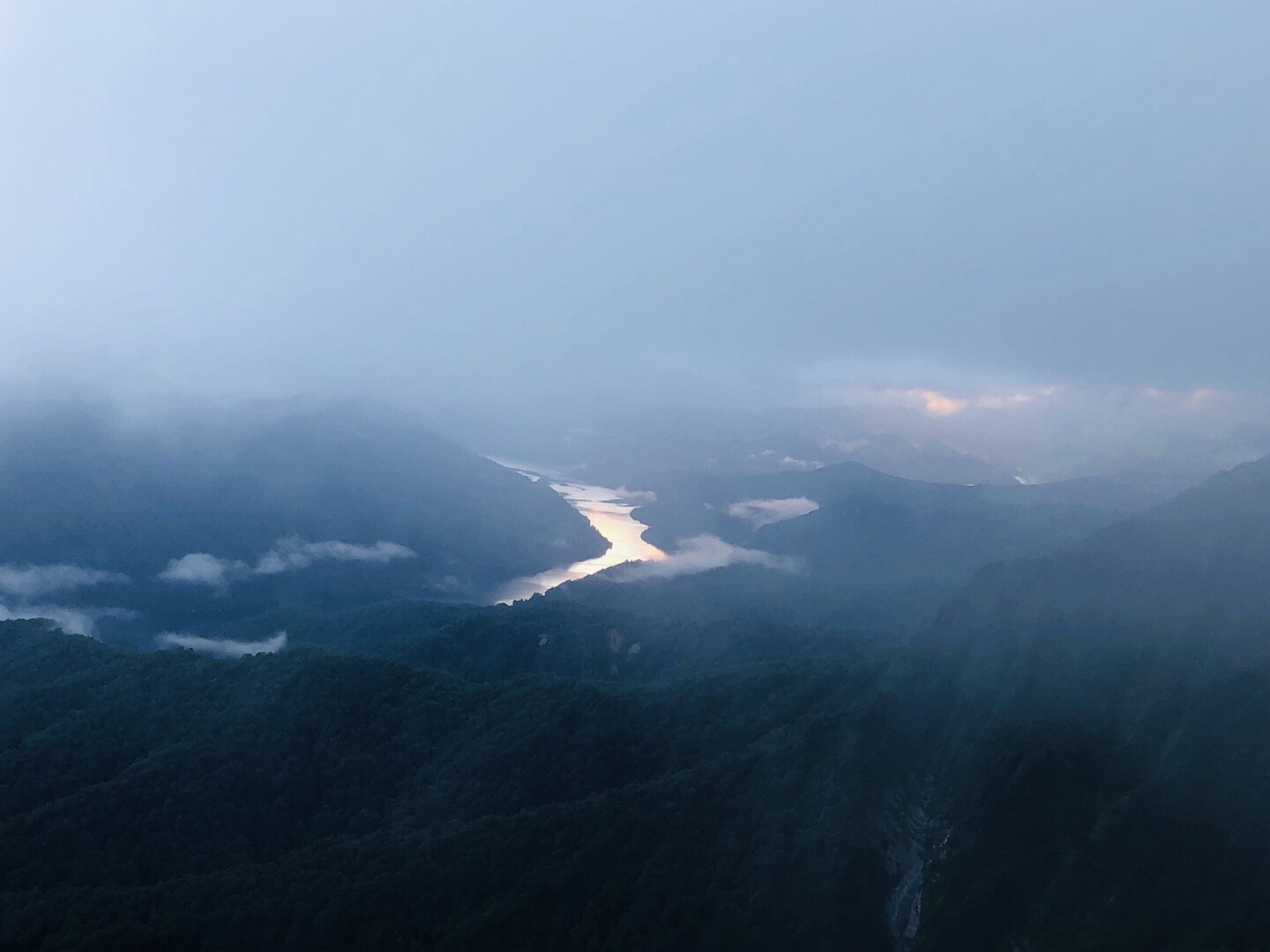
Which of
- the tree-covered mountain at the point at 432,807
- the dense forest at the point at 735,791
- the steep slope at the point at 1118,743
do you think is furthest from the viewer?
the tree-covered mountain at the point at 432,807

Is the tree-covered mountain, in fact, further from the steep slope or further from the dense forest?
the steep slope

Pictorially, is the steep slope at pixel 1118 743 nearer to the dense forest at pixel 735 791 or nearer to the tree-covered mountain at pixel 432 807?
the dense forest at pixel 735 791

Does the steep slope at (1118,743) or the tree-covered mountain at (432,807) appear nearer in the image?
the steep slope at (1118,743)

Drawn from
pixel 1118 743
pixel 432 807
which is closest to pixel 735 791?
pixel 1118 743

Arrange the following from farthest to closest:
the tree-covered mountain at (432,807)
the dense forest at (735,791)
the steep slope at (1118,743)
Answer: the tree-covered mountain at (432,807) → the dense forest at (735,791) → the steep slope at (1118,743)

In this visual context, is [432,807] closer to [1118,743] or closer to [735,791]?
[735,791]

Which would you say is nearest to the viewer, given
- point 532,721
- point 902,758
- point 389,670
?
point 902,758

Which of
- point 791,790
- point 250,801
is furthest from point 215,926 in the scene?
point 791,790

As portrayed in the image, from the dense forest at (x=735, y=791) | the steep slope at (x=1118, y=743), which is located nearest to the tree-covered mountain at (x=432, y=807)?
the dense forest at (x=735, y=791)

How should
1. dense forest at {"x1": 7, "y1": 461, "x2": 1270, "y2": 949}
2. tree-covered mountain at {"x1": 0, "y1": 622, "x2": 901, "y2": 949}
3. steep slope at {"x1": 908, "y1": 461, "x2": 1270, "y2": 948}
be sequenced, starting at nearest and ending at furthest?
steep slope at {"x1": 908, "y1": 461, "x2": 1270, "y2": 948}
dense forest at {"x1": 7, "y1": 461, "x2": 1270, "y2": 949}
tree-covered mountain at {"x1": 0, "y1": 622, "x2": 901, "y2": 949}

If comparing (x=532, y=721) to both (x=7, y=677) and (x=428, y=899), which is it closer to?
(x=428, y=899)

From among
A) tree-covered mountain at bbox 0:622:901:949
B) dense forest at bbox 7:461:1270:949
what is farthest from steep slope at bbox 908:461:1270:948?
tree-covered mountain at bbox 0:622:901:949
